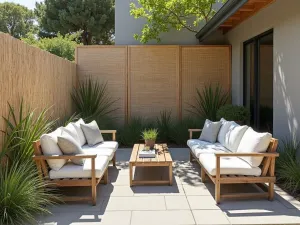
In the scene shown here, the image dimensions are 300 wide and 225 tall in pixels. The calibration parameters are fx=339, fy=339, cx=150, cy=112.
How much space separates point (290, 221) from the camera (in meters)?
3.48

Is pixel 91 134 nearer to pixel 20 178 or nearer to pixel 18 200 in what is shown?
A: pixel 20 178

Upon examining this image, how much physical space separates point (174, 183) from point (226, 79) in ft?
16.0

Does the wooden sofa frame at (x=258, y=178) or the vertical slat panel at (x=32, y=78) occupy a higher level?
the vertical slat panel at (x=32, y=78)

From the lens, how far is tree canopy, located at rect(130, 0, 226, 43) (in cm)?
883

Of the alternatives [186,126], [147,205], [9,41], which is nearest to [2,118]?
[9,41]

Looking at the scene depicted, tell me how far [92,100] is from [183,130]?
239 cm

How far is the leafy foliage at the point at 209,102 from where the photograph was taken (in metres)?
8.69

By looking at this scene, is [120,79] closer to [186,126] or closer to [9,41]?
[186,126]

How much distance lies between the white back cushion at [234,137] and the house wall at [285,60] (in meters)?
0.92

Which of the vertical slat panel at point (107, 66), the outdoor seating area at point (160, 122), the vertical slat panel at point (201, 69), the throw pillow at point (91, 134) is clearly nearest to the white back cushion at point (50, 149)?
the outdoor seating area at point (160, 122)

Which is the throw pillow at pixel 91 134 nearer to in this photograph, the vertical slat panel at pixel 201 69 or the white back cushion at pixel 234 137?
the white back cushion at pixel 234 137

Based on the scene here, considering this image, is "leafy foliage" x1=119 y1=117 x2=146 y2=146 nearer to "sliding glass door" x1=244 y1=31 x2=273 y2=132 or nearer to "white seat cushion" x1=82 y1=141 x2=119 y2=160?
"white seat cushion" x1=82 y1=141 x2=119 y2=160

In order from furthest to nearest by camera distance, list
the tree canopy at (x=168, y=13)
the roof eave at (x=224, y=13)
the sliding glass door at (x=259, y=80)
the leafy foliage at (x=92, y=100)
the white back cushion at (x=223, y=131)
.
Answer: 1. the tree canopy at (x=168, y=13)
2. the leafy foliage at (x=92, y=100)
3. the sliding glass door at (x=259, y=80)
4. the white back cushion at (x=223, y=131)
5. the roof eave at (x=224, y=13)

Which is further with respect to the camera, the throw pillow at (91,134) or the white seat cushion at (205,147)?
the throw pillow at (91,134)
